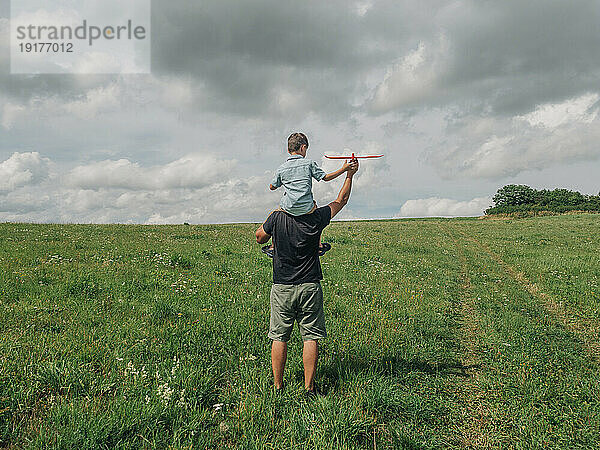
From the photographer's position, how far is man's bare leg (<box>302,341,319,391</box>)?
563 centimetres

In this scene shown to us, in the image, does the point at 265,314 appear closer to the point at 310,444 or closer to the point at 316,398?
the point at 316,398

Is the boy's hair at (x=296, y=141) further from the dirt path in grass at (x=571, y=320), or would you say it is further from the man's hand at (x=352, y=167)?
the dirt path in grass at (x=571, y=320)

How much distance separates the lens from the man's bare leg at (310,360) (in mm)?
5633

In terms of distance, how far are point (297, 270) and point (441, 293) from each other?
805 cm

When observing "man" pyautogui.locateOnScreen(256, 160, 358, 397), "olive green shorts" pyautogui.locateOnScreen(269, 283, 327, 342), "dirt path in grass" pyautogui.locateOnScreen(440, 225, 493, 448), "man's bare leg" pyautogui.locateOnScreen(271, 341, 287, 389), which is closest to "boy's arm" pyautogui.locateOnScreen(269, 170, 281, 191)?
"man" pyautogui.locateOnScreen(256, 160, 358, 397)

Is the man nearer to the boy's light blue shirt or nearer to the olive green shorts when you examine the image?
the olive green shorts

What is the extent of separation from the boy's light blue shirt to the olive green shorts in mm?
1089

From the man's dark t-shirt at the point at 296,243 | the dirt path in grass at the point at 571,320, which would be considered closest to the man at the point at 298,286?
the man's dark t-shirt at the point at 296,243

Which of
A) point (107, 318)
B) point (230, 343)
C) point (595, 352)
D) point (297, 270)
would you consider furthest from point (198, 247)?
point (595, 352)

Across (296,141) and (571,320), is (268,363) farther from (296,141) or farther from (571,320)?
(571,320)

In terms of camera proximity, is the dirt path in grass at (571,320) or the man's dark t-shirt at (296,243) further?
the dirt path in grass at (571,320)

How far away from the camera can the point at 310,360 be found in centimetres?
564

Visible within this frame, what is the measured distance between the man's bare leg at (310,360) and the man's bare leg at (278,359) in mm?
305

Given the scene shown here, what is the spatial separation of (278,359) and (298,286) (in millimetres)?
1100
